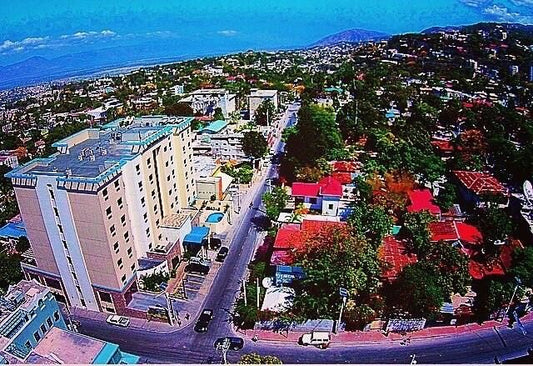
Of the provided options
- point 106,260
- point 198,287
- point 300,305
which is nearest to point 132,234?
point 106,260

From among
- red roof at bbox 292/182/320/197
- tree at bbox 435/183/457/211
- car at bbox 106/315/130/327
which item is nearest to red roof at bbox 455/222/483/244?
tree at bbox 435/183/457/211

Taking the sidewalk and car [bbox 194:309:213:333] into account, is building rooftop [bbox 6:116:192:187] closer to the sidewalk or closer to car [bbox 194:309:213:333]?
car [bbox 194:309:213:333]

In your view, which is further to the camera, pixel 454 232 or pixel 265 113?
pixel 265 113

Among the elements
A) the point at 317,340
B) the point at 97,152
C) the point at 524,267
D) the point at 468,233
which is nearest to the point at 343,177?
the point at 468,233

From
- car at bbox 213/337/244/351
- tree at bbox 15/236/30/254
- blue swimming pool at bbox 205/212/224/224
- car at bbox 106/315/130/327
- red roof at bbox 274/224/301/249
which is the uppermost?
red roof at bbox 274/224/301/249

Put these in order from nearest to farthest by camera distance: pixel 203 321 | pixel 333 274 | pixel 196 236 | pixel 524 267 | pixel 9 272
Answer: pixel 333 274
pixel 524 267
pixel 203 321
pixel 9 272
pixel 196 236

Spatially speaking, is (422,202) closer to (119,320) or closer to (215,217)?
(215,217)

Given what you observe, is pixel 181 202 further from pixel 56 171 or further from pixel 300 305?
pixel 300 305
